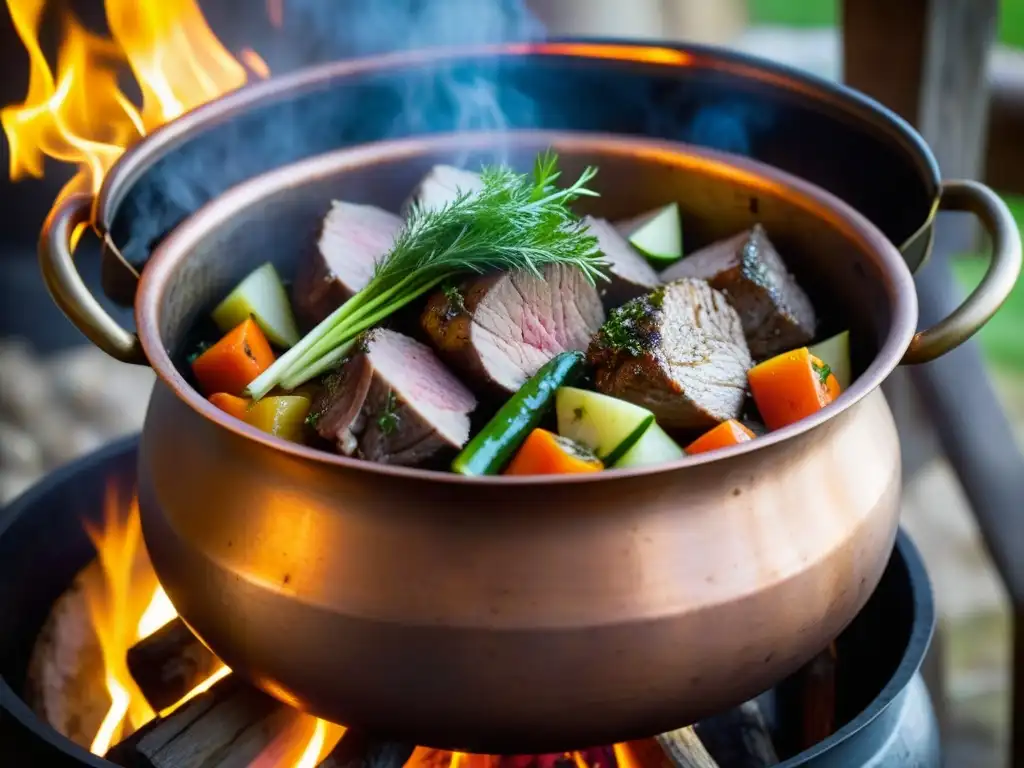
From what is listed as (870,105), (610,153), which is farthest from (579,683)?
(870,105)

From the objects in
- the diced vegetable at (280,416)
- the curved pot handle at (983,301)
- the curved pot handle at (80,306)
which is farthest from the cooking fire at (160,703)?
the curved pot handle at (983,301)

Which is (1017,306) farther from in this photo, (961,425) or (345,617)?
(345,617)

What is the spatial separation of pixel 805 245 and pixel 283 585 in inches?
42.4

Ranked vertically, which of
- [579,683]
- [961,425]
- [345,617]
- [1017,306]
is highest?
[345,617]

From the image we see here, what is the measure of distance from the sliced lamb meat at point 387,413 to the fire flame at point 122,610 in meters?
0.56

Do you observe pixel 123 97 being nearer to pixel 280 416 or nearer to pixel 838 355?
pixel 280 416

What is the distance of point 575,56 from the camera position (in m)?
2.35

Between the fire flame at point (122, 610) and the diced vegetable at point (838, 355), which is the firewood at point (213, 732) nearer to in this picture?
the fire flame at point (122, 610)

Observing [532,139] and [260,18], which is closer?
[532,139]

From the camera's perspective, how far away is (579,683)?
138cm

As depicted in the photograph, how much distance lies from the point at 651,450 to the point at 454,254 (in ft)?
1.41

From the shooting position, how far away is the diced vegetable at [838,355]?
5.95 feet

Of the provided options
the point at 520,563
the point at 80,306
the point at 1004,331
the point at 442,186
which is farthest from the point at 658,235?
the point at 1004,331

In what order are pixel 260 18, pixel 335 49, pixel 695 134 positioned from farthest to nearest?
1. pixel 260 18
2. pixel 335 49
3. pixel 695 134
